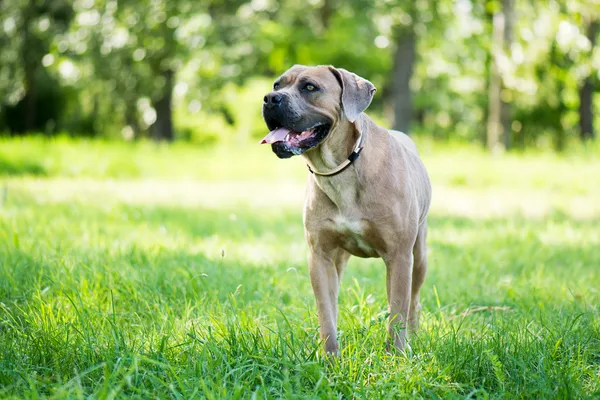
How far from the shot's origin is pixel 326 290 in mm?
3641

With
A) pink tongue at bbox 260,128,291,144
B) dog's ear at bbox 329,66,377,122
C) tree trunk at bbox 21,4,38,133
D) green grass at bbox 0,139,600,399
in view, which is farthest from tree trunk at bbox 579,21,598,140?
pink tongue at bbox 260,128,291,144

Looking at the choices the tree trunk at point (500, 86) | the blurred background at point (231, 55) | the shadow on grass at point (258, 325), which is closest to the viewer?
the shadow on grass at point (258, 325)

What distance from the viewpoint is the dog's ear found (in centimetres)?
355

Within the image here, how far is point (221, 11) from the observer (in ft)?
60.7

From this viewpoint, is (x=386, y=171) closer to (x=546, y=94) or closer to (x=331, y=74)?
(x=331, y=74)

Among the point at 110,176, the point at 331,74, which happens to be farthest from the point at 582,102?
the point at 331,74

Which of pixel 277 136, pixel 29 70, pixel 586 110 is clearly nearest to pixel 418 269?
pixel 277 136

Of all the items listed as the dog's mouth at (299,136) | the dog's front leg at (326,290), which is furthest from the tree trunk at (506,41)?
the dog's front leg at (326,290)

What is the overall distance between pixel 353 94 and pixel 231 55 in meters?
13.9

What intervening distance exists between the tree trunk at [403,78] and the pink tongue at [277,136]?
493 inches

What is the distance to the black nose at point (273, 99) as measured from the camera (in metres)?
3.47

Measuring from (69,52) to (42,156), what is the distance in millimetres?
5108

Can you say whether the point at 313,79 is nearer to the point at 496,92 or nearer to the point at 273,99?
the point at 273,99

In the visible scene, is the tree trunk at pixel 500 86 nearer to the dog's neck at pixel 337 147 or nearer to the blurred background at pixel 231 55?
the blurred background at pixel 231 55
